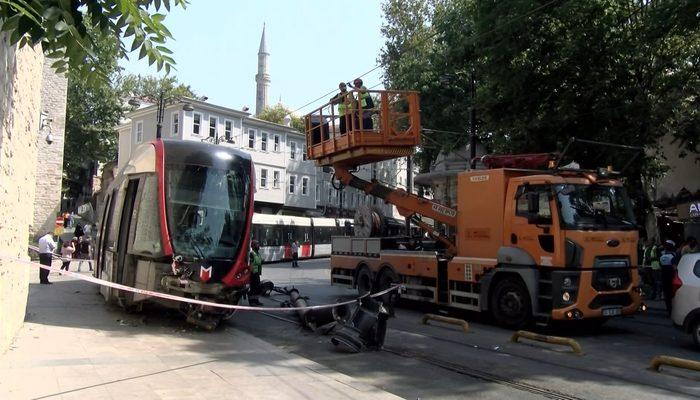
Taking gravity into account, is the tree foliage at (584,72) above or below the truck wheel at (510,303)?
above

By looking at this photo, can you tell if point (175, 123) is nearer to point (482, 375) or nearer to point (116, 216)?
point (116, 216)

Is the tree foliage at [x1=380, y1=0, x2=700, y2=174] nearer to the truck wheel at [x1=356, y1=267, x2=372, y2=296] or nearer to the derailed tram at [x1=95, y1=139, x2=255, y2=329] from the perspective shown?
the truck wheel at [x1=356, y1=267, x2=372, y2=296]

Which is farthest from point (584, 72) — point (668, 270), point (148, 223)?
point (148, 223)

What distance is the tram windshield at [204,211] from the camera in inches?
399

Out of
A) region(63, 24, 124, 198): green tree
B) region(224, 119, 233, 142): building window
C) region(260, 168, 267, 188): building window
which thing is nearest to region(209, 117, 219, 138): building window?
region(224, 119, 233, 142): building window

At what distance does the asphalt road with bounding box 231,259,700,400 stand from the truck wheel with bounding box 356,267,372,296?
265 cm

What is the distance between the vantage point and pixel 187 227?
33.5ft

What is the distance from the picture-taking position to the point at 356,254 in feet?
53.3

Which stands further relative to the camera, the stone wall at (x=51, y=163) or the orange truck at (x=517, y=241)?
Result: the stone wall at (x=51, y=163)

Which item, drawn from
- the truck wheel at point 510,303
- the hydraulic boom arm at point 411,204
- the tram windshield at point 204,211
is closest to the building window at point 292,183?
the hydraulic boom arm at point 411,204

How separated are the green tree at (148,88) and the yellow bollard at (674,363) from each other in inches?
2225

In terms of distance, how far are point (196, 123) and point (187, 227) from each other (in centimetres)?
3687

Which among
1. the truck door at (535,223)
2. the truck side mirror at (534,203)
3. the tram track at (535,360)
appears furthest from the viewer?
the truck side mirror at (534,203)

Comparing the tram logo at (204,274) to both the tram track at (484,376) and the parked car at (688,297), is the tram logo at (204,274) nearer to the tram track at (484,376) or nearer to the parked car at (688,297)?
the tram track at (484,376)
